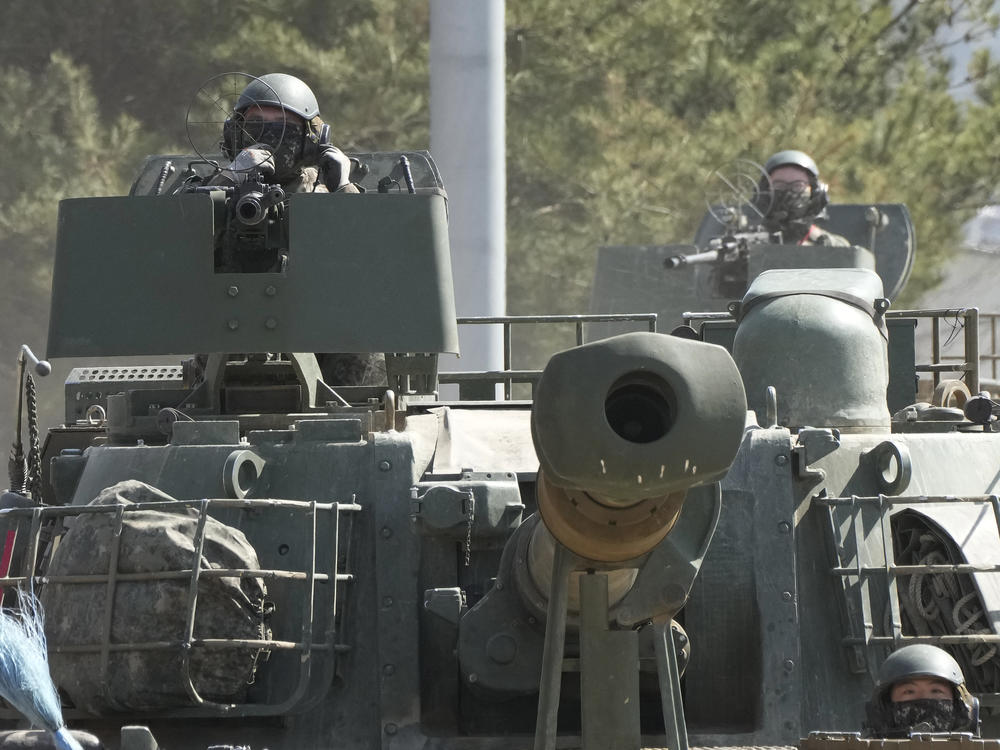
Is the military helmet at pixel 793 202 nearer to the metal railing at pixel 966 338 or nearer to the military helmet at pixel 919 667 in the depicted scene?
the metal railing at pixel 966 338

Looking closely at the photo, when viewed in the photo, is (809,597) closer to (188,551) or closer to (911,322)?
(188,551)

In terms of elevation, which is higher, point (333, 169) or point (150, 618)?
point (333, 169)

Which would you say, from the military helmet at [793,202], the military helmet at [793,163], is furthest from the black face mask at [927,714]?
the military helmet at [793,163]

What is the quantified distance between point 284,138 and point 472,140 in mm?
9733

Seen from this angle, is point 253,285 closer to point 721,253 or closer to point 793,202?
point 721,253

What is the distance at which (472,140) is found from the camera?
17344 millimetres

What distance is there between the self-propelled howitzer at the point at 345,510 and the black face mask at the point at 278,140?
668 mm

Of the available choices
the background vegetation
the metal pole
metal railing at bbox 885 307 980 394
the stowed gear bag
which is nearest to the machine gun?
metal railing at bbox 885 307 980 394

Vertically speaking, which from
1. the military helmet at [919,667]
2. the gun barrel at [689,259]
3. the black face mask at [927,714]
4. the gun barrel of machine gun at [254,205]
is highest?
the gun barrel at [689,259]

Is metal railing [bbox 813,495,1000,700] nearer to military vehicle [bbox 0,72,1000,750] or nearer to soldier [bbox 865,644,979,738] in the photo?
military vehicle [bbox 0,72,1000,750]

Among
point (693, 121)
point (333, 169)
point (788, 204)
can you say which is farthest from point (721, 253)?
point (333, 169)

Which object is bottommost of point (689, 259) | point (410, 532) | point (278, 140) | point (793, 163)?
point (410, 532)

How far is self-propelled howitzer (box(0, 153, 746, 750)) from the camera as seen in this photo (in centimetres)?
438

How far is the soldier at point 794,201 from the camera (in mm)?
17062
